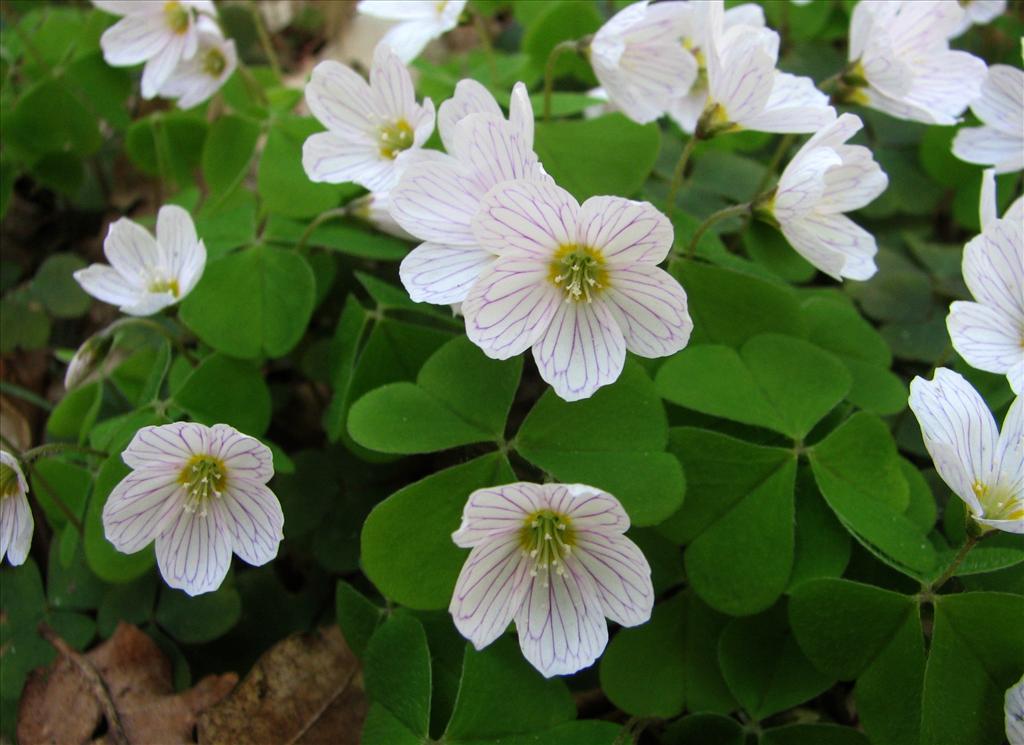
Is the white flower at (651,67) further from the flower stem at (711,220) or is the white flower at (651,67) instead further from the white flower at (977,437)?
the white flower at (977,437)

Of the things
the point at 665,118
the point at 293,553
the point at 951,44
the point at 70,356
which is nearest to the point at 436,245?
the point at 293,553

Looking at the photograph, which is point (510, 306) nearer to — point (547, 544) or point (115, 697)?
point (547, 544)

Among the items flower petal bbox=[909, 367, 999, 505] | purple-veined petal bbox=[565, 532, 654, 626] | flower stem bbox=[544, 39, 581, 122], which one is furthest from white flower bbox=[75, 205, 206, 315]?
flower petal bbox=[909, 367, 999, 505]

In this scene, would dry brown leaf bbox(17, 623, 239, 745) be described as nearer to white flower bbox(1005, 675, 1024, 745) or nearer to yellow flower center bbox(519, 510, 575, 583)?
yellow flower center bbox(519, 510, 575, 583)

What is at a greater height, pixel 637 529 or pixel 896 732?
pixel 637 529

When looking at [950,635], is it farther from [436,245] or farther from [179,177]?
[179,177]
